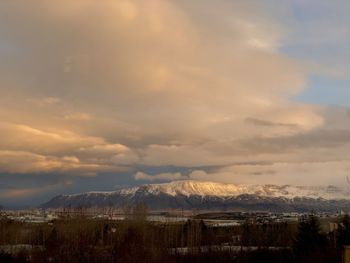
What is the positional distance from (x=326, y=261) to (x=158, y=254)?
1371 cm

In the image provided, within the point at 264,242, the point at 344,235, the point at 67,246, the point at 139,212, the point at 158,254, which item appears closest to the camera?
the point at 67,246

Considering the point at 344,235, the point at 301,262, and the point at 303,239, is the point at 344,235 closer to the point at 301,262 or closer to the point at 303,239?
the point at 303,239

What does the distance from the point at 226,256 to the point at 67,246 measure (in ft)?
59.9

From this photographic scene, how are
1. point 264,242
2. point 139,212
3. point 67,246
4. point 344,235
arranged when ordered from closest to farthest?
point 67,246, point 344,235, point 264,242, point 139,212

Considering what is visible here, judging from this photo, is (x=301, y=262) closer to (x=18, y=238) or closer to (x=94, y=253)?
(x=94, y=253)

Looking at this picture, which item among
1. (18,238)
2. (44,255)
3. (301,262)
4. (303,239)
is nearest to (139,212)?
(18,238)

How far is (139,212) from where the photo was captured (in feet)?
329

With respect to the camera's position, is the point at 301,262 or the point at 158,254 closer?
the point at 158,254

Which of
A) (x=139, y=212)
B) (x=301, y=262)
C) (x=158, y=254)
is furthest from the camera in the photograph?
(x=139, y=212)

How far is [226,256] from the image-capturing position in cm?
4647

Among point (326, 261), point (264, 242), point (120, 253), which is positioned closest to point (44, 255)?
point (120, 253)

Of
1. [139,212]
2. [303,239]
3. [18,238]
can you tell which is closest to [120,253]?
[303,239]

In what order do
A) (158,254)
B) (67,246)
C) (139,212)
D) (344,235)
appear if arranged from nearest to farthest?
(67,246) < (158,254) < (344,235) < (139,212)

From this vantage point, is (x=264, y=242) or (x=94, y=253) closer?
(x=94, y=253)
